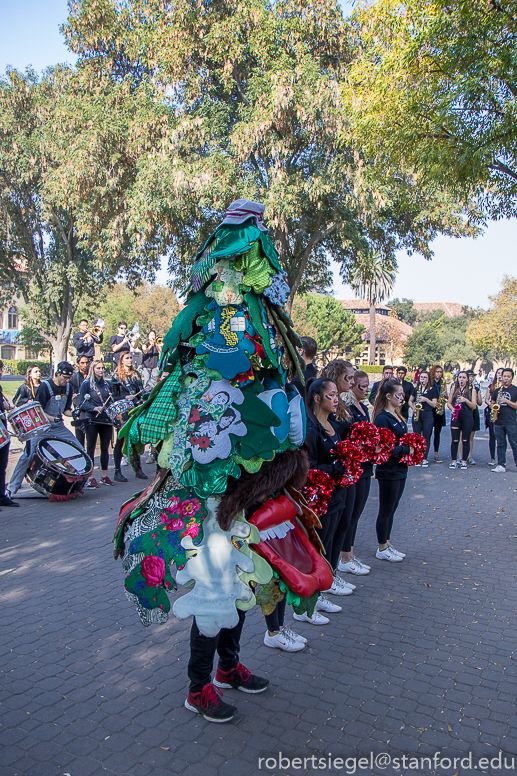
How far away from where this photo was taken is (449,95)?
25.1 feet

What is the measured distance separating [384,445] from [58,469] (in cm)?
468

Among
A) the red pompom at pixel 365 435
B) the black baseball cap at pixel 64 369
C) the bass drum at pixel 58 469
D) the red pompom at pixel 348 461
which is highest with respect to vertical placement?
the black baseball cap at pixel 64 369

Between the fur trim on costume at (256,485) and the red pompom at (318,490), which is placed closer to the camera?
the fur trim on costume at (256,485)

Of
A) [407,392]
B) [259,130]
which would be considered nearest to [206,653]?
[407,392]

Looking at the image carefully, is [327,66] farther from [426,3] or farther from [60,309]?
[60,309]

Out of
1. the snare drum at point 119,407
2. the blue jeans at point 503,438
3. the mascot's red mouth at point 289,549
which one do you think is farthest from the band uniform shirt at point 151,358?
the mascot's red mouth at point 289,549

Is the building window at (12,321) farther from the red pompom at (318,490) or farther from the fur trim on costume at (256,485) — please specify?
the fur trim on costume at (256,485)

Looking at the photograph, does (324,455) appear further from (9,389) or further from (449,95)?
(9,389)

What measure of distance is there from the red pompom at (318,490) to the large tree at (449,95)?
17.5ft

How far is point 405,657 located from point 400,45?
8.62 metres

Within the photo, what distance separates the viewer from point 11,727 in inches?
117

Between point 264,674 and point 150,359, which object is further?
point 150,359

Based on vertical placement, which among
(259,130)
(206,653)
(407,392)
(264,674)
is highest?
(259,130)

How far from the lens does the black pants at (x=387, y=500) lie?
552cm
